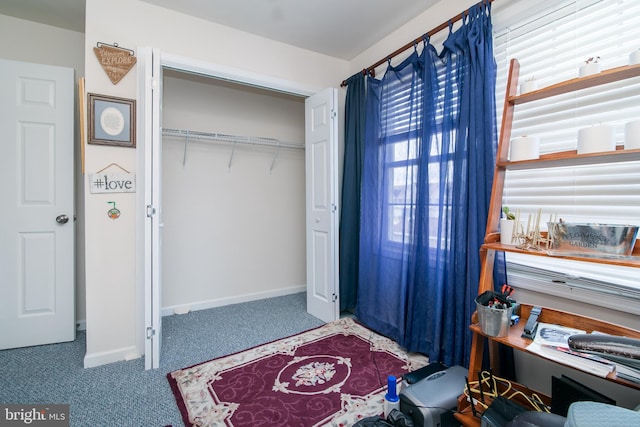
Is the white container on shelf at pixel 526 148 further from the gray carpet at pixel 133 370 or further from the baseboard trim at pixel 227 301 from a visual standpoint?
the baseboard trim at pixel 227 301

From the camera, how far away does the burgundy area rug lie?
1523mm

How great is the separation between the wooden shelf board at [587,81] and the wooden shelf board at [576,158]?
28 centimetres

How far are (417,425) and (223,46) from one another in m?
2.92

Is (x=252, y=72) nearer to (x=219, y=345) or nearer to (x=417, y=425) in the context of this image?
(x=219, y=345)

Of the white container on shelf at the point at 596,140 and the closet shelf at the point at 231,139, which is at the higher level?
the closet shelf at the point at 231,139

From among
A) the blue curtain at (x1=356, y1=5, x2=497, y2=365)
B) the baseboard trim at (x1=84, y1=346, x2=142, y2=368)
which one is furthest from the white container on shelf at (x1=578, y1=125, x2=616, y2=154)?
the baseboard trim at (x1=84, y1=346, x2=142, y2=368)

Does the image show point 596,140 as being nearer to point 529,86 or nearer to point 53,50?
point 529,86

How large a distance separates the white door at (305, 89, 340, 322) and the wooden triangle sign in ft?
4.95

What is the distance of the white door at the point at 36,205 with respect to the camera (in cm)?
221

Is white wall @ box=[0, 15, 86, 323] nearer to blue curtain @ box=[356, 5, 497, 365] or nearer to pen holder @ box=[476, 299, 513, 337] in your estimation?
blue curtain @ box=[356, 5, 497, 365]

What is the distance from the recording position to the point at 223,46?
2.42m

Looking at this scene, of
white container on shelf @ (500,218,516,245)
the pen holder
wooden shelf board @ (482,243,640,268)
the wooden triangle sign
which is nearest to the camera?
wooden shelf board @ (482,243,640,268)

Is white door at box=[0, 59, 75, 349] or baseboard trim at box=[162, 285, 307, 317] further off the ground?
white door at box=[0, 59, 75, 349]

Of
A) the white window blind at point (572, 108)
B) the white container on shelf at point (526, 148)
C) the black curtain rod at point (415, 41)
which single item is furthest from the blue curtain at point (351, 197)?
the white container on shelf at point (526, 148)
